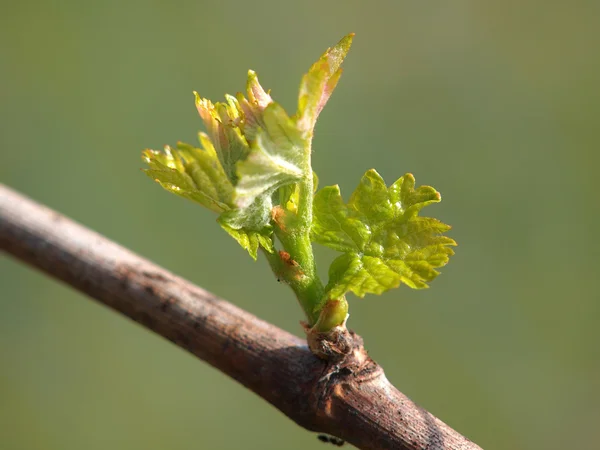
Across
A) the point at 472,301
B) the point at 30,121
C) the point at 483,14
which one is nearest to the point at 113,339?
the point at 30,121

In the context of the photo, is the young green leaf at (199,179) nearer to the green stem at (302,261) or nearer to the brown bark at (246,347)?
the green stem at (302,261)

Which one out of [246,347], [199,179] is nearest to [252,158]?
[199,179]

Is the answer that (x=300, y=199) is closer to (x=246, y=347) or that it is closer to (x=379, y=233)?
(x=379, y=233)

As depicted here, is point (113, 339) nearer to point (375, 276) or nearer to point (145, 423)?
point (145, 423)

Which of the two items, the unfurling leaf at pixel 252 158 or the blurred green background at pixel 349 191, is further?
the blurred green background at pixel 349 191

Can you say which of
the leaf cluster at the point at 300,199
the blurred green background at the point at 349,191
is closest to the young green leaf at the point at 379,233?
the leaf cluster at the point at 300,199

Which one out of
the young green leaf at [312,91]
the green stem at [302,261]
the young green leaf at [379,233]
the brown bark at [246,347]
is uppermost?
the young green leaf at [312,91]

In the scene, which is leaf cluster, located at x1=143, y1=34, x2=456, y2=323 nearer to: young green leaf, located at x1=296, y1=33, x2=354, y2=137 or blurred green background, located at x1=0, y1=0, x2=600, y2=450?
young green leaf, located at x1=296, y1=33, x2=354, y2=137
